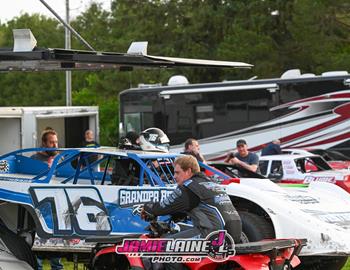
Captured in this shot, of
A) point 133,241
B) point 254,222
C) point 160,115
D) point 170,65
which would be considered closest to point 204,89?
point 160,115

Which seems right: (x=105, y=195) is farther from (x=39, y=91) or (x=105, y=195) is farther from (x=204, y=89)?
(x=39, y=91)

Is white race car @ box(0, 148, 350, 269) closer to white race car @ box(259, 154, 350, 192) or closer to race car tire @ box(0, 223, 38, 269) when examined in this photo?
race car tire @ box(0, 223, 38, 269)

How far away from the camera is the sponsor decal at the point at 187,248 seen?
→ 8.15 m

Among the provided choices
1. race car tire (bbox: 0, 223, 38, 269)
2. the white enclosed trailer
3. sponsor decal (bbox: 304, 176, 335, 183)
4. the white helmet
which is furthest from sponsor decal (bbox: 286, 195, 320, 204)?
the white enclosed trailer

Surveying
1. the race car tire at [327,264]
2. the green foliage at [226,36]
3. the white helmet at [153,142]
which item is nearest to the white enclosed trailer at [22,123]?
the white helmet at [153,142]

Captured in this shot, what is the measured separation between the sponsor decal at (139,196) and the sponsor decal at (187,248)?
1.41 metres

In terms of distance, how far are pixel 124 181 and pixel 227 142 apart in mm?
14552

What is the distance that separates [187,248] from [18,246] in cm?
270

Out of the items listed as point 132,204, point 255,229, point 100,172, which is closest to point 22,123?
point 100,172

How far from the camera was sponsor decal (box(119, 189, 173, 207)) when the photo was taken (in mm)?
9711

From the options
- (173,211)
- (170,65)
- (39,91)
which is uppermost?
(170,65)

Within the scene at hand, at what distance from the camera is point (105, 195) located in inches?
388

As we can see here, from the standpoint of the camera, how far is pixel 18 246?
1017cm

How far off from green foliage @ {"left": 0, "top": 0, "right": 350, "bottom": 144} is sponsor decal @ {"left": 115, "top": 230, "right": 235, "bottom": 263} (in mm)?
21338
